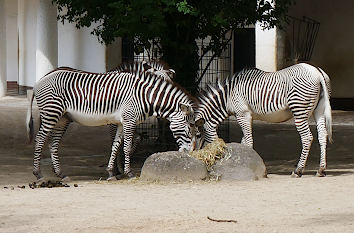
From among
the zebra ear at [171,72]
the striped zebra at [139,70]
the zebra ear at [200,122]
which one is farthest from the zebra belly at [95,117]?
the zebra ear at [171,72]

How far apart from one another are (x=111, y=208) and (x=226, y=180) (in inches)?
103

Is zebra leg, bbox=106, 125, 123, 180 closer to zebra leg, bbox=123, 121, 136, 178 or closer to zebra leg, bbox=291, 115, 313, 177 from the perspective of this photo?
zebra leg, bbox=123, 121, 136, 178

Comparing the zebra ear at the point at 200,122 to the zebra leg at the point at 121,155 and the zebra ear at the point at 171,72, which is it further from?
the zebra ear at the point at 171,72

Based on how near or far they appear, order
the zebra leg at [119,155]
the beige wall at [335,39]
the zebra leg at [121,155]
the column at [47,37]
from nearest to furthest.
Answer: the zebra leg at [119,155]
the zebra leg at [121,155]
the beige wall at [335,39]
the column at [47,37]

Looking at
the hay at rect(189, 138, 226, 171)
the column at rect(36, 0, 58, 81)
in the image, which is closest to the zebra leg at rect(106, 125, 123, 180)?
the hay at rect(189, 138, 226, 171)

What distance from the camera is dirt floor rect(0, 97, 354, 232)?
8625mm

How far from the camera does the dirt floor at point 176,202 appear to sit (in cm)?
862

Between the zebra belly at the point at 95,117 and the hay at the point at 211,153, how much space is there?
136 cm

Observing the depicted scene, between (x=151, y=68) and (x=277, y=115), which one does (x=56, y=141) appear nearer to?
(x=151, y=68)

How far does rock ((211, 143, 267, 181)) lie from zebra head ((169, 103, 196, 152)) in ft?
2.68

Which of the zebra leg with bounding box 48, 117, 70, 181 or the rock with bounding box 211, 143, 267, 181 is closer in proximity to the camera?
the rock with bounding box 211, 143, 267, 181

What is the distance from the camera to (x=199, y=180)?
38.8 feet

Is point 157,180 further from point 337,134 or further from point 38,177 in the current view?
point 337,134

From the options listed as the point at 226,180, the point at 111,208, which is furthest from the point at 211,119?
the point at 111,208
